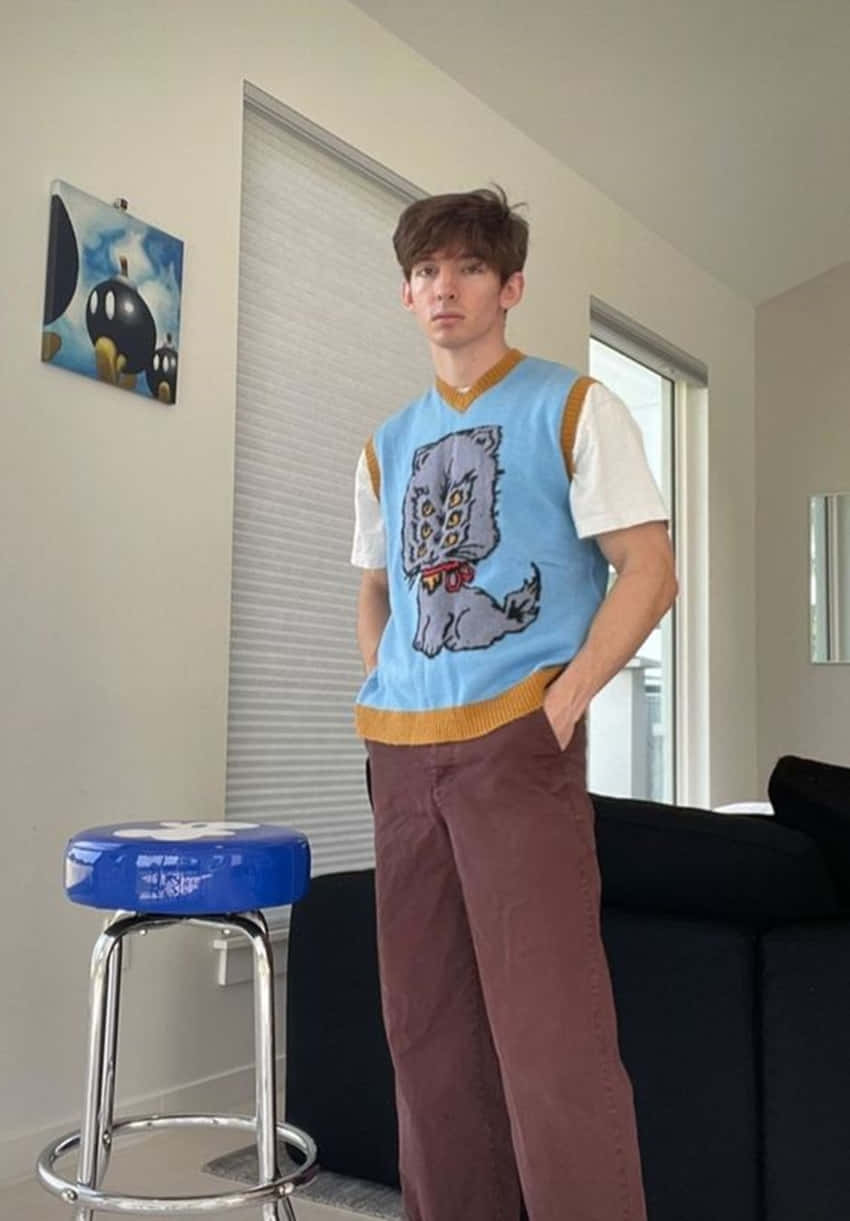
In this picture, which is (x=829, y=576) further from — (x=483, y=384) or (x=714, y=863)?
(x=483, y=384)

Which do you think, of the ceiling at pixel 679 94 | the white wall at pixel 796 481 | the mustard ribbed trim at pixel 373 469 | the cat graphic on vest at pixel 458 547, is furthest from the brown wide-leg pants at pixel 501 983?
the white wall at pixel 796 481

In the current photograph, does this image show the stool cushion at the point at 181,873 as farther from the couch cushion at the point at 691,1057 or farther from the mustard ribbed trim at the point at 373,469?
the couch cushion at the point at 691,1057

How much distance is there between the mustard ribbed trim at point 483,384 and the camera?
4.87 feet

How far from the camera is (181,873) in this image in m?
1.38

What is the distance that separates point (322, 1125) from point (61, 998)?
19.9 inches

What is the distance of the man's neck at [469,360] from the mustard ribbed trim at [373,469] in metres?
0.16

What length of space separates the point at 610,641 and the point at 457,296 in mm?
423

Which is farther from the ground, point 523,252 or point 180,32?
point 180,32

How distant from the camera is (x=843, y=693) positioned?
5.14 metres

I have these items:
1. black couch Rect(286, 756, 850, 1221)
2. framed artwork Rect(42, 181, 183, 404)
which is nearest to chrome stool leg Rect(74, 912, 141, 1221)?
black couch Rect(286, 756, 850, 1221)

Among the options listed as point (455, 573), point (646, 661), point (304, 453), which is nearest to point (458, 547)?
point (455, 573)

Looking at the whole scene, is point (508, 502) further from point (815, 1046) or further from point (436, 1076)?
point (815, 1046)

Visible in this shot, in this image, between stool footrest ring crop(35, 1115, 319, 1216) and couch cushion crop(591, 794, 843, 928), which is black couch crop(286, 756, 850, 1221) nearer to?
couch cushion crop(591, 794, 843, 928)

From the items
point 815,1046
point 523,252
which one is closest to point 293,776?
point 815,1046
